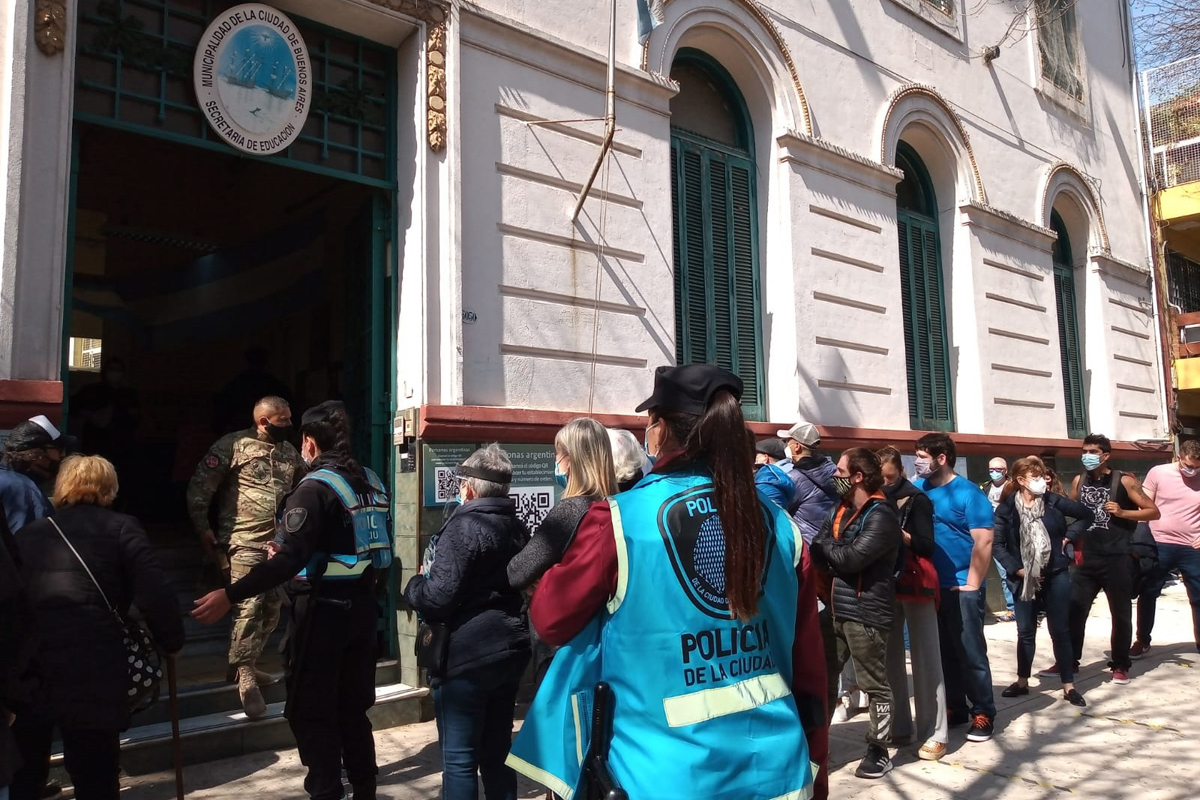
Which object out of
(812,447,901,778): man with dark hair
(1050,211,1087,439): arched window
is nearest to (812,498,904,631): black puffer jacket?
(812,447,901,778): man with dark hair

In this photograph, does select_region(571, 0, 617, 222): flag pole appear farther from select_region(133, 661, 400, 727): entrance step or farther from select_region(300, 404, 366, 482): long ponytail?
select_region(133, 661, 400, 727): entrance step

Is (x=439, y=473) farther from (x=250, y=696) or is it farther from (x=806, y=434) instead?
(x=806, y=434)

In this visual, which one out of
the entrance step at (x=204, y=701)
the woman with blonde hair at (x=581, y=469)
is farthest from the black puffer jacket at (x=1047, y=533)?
the entrance step at (x=204, y=701)

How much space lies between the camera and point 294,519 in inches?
159

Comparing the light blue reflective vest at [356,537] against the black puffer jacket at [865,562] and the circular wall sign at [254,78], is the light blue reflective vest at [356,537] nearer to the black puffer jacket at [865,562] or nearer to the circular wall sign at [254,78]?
the black puffer jacket at [865,562]

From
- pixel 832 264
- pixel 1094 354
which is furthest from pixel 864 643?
pixel 1094 354

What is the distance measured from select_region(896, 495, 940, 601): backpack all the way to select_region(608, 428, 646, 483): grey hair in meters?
2.15

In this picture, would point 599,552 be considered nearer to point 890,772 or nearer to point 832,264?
point 890,772

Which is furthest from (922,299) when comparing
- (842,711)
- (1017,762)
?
(1017,762)

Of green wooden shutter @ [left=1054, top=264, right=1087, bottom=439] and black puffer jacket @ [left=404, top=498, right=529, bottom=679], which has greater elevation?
green wooden shutter @ [left=1054, top=264, right=1087, bottom=439]

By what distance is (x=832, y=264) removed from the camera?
10.2 metres

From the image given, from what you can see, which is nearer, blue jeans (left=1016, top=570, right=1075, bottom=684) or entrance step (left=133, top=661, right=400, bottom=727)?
entrance step (left=133, top=661, right=400, bottom=727)

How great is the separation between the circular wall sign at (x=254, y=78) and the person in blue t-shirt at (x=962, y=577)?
501 cm

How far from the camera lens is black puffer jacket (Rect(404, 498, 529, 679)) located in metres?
3.74
